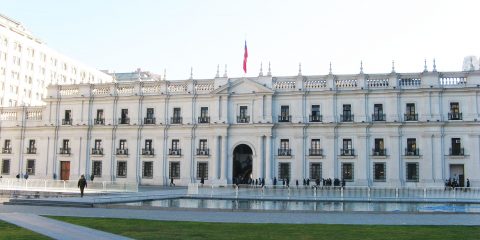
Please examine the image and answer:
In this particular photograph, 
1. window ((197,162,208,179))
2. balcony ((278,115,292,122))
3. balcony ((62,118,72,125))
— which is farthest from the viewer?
balcony ((62,118,72,125))

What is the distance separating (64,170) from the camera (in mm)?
55500

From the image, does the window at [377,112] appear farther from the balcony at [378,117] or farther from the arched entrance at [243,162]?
the arched entrance at [243,162]

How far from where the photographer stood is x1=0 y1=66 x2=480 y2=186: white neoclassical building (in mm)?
46156

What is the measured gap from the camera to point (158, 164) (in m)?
52.4

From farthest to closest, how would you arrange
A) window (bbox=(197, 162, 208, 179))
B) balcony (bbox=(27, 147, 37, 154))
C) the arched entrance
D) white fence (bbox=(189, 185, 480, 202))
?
balcony (bbox=(27, 147, 37, 154)) < the arched entrance < window (bbox=(197, 162, 208, 179)) < white fence (bbox=(189, 185, 480, 202))

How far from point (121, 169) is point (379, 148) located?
85.6 feet

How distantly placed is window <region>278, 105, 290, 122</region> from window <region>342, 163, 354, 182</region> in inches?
273

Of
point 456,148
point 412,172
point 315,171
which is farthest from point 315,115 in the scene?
point 456,148

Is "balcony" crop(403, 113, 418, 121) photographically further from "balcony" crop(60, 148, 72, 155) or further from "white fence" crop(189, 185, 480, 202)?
"balcony" crop(60, 148, 72, 155)

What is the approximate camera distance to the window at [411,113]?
46.9m

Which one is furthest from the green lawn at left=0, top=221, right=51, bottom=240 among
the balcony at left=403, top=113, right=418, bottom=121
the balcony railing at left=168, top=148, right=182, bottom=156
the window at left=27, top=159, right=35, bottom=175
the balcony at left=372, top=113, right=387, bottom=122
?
the window at left=27, top=159, right=35, bottom=175

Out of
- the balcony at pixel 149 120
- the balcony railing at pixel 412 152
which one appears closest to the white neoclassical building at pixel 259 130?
the balcony at pixel 149 120

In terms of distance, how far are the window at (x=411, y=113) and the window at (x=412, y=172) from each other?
165 inches

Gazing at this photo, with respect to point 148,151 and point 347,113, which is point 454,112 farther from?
point 148,151
